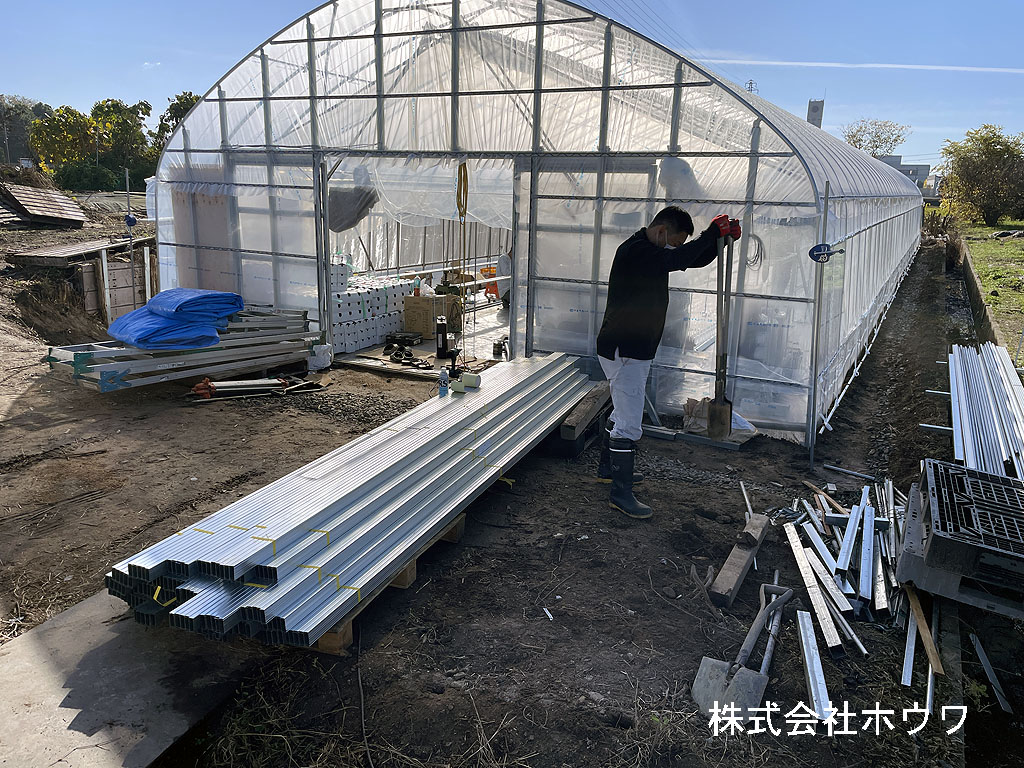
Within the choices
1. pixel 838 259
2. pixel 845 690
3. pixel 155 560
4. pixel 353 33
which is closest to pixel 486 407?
pixel 155 560

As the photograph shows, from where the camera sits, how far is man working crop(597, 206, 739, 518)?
655 centimetres

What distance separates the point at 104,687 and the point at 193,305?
744 cm

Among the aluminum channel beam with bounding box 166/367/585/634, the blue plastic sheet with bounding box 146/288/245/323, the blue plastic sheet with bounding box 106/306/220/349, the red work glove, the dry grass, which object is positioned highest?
the red work glove

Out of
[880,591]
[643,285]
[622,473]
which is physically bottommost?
[880,591]

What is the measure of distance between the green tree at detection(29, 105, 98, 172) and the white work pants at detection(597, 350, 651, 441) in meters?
44.6

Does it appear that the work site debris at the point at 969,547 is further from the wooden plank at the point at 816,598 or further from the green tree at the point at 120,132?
the green tree at the point at 120,132

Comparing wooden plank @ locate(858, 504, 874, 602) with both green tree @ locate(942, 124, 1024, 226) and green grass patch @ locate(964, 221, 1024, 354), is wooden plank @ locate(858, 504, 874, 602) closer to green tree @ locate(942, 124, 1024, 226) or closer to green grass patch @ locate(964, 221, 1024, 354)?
green grass patch @ locate(964, 221, 1024, 354)

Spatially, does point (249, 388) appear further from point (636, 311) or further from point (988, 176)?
point (988, 176)

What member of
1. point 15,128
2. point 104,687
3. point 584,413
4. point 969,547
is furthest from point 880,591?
point 15,128

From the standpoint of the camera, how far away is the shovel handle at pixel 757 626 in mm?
4543

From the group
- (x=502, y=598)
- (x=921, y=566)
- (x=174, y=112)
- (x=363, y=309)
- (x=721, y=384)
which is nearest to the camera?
(x=921, y=566)

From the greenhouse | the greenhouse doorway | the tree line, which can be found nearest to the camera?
the greenhouse

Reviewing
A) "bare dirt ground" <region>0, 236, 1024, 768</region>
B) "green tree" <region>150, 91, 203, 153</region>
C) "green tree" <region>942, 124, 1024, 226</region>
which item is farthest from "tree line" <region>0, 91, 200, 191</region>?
"green tree" <region>942, 124, 1024, 226</region>

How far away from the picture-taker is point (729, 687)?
4.23 m
